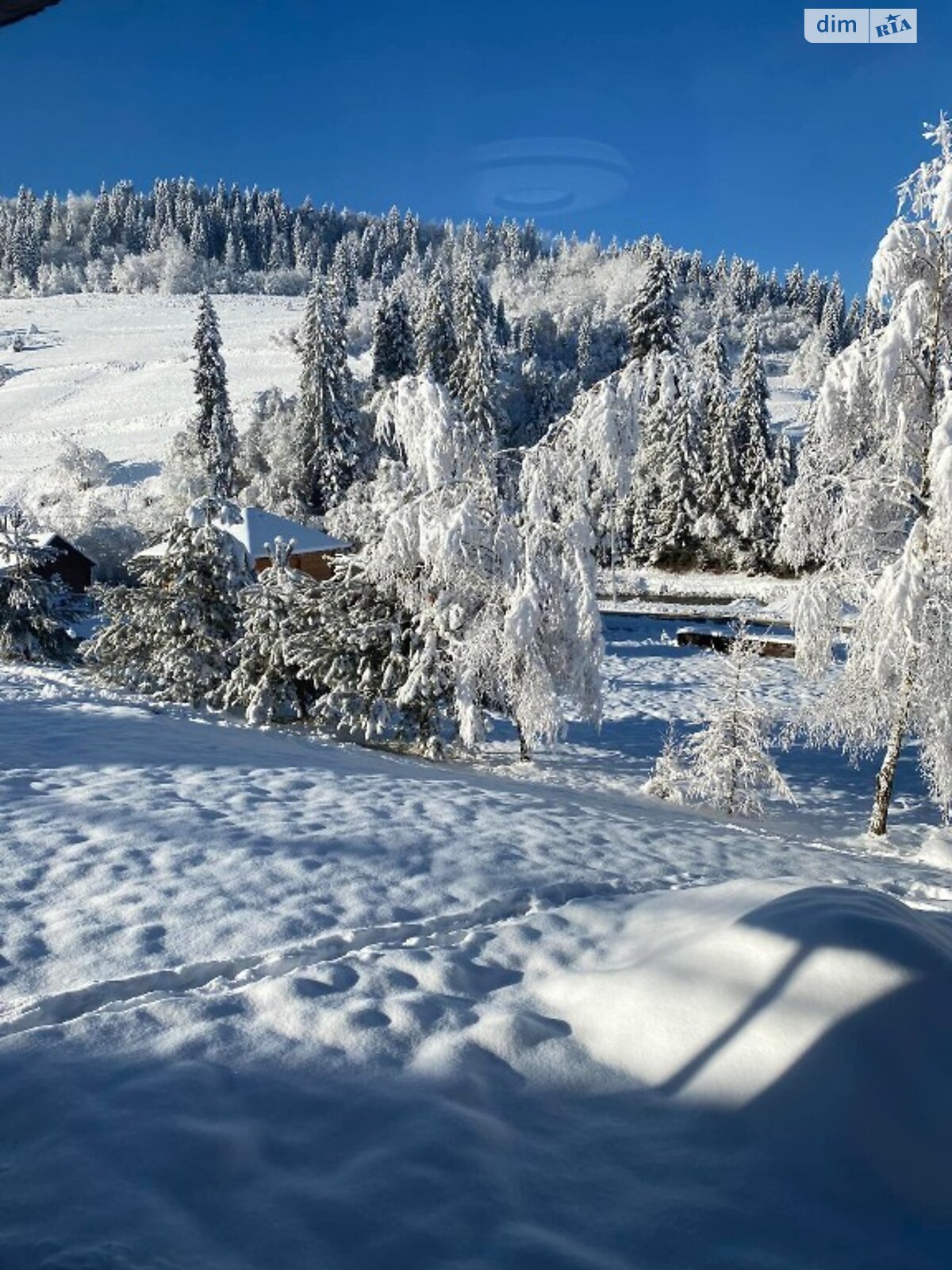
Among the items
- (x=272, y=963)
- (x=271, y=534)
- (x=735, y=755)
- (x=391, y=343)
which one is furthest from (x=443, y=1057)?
(x=391, y=343)

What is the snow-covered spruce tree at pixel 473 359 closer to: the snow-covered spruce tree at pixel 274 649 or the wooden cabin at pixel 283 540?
the wooden cabin at pixel 283 540

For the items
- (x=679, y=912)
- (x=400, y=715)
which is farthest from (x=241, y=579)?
(x=679, y=912)

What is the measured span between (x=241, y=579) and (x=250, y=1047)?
16354 mm

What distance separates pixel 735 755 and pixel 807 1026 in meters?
9.65

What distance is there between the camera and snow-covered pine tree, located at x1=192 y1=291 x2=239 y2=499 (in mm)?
52562

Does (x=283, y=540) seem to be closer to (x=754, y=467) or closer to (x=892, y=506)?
(x=892, y=506)

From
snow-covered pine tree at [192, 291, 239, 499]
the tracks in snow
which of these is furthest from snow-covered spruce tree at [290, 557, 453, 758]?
snow-covered pine tree at [192, 291, 239, 499]

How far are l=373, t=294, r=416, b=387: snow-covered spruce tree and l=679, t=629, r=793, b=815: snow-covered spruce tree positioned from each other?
4392 cm

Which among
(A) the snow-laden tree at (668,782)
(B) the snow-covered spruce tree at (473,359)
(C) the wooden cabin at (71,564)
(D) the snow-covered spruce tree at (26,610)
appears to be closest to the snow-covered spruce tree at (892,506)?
(A) the snow-laden tree at (668,782)

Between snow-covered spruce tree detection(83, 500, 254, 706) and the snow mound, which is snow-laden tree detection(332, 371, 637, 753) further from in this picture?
the snow mound

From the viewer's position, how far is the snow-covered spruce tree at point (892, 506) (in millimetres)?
10547

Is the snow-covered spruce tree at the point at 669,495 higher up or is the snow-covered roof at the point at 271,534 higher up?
the snow-covered spruce tree at the point at 669,495

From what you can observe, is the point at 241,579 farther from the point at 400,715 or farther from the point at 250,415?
the point at 250,415

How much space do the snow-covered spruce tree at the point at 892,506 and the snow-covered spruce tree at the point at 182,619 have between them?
1225 centimetres
